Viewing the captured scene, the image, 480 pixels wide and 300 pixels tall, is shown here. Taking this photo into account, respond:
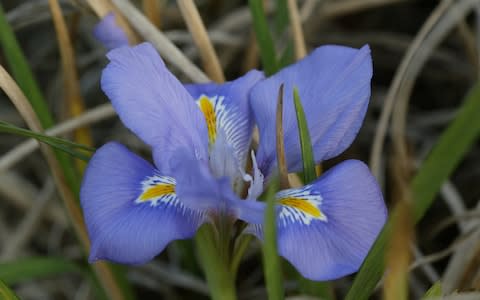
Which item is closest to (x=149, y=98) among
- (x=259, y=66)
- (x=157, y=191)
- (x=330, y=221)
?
(x=157, y=191)

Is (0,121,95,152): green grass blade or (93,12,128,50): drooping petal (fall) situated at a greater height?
(93,12,128,50): drooping petal (fall)

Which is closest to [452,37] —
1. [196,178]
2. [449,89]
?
[449,89]

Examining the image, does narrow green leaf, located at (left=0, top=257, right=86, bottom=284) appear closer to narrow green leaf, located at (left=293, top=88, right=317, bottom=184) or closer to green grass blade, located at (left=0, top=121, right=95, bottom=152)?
green grass blade, located at (left=0, top=121, right=95, bottom=152)

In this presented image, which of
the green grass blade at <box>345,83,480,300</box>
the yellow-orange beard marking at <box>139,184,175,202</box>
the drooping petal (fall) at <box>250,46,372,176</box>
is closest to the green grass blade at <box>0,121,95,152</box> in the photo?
the yellow-orange beard marking at <box>139,184,175,202</box>

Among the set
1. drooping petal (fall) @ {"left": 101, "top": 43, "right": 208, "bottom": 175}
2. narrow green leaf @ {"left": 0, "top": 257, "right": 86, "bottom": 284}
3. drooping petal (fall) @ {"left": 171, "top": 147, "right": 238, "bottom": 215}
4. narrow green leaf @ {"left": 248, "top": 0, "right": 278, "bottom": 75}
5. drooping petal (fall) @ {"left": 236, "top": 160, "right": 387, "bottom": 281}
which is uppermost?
narrow green leaf @ {"left": 248, "top": 0, "right": 278, "bottom": 75}

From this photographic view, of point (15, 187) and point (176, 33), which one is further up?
point (176, 33)

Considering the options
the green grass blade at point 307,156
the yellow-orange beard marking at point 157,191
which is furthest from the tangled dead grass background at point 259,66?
the yellow-orange beard marking at point 157,191

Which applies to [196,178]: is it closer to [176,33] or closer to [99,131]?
[176,33]
